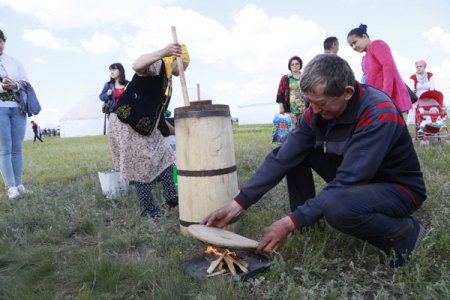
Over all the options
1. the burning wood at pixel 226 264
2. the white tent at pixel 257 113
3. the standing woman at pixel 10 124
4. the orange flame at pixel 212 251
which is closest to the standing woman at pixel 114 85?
the standing woman at pixel 10 124

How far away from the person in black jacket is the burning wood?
15 centimetres

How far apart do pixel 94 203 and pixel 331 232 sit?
2.58 metres

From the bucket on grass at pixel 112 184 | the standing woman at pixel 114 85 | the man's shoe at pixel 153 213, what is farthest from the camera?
the standing woman at pixel 114 85

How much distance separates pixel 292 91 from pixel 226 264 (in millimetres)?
5260

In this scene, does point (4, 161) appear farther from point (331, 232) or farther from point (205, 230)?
point (331, 232)

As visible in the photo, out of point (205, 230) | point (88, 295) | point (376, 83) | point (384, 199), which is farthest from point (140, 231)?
point (376, 83)

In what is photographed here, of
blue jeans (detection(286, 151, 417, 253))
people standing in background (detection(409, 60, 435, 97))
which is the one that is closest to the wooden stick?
blue jeans (detection(286, 151, 417, 253))

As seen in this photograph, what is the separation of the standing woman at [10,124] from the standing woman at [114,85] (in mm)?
1145

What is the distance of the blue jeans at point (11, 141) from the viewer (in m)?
4.61

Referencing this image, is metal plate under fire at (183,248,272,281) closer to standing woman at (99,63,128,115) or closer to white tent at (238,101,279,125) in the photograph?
standing woman at (99,63,128,115)

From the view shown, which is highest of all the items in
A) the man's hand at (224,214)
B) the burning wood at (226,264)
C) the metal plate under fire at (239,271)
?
the man's hand at (224,214)

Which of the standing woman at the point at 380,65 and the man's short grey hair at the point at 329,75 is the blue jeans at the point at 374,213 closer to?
the man's short grey hair at the point at 329,75

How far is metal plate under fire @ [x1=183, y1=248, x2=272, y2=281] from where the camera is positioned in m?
2.22

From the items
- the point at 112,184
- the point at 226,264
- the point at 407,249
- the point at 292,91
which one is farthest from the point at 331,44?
the point at 226,264
